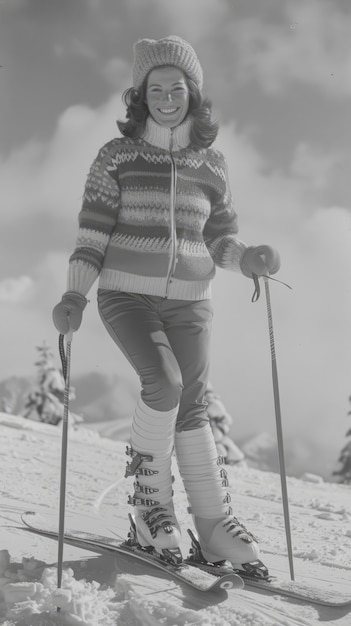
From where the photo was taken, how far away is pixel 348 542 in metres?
4.15

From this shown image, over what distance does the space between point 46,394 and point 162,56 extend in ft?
57.6

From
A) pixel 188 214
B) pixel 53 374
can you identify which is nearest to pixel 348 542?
pixel 188 214

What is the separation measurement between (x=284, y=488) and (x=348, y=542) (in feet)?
4.78

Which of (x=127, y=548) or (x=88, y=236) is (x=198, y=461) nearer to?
(x=127, y=548)

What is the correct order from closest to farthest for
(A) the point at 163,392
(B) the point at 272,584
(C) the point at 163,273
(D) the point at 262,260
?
(B) the point at 272,584
(A) the point at 163,392
(C) the point at 163,273
(D) the point at 262,260

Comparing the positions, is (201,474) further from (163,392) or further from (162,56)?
(162,56)

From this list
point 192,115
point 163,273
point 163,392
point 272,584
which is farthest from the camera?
point 192,115

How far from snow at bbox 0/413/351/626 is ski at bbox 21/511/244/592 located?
0.12 ft

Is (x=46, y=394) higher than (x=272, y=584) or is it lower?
higher

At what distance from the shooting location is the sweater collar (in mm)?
3267

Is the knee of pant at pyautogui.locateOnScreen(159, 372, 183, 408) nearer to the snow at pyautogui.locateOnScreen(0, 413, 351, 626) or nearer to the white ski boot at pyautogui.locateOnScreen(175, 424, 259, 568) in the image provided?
the white ski boot at pyautogui.locateOnScreen(175, 424, 259, 568)

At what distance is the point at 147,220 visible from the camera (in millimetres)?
3146

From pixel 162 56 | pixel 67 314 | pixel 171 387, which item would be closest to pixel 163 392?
pixel 171 387

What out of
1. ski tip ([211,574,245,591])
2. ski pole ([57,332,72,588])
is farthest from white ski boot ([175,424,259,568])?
ski pole ([57,332,72,588])
